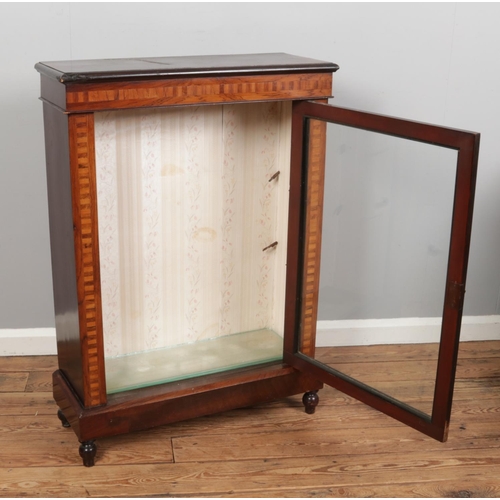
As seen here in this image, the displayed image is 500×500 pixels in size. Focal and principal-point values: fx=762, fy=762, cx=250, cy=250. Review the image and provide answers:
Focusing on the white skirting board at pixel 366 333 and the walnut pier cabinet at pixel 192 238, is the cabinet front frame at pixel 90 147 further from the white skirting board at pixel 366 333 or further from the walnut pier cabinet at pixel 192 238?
the white skirting board at pixel 366 333

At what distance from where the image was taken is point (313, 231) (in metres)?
2.46

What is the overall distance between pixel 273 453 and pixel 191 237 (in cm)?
75

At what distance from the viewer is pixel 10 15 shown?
2.63 metres

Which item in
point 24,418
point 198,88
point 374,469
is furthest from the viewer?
point 24,418

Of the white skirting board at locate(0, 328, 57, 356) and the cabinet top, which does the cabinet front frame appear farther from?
the white skirting board at locate(0, 328, 57, 356)

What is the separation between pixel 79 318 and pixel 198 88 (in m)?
0.74

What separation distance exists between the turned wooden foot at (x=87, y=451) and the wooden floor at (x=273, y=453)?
4 centimetres

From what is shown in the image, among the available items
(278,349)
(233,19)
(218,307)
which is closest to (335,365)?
(278,349)

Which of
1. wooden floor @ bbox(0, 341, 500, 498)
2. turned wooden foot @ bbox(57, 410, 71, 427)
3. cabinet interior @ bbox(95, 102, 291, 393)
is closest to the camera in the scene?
wooden floor @ bbox(0, 341, 500, 498)

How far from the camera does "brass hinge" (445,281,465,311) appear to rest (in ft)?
6.53

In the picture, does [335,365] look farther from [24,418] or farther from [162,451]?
[24,418]

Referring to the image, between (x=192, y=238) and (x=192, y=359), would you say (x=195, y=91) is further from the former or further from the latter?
(x=192, y=359)

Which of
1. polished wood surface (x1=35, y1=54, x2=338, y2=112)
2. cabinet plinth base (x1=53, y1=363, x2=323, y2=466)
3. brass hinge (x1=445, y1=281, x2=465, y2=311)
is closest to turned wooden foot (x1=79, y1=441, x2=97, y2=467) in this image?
cabinet plinth base (x1=53, y1=363, x2=323, y2=466)

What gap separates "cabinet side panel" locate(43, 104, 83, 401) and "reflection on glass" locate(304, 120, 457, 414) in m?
0.78
